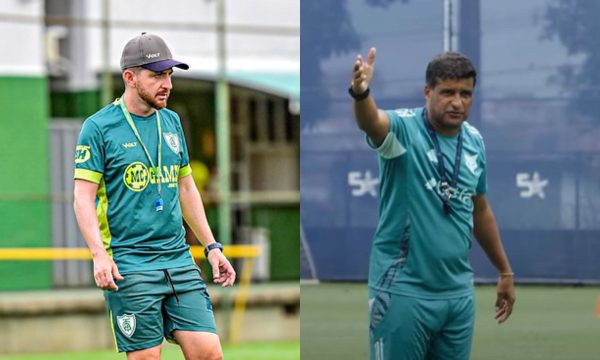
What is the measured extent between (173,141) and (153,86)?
240mm

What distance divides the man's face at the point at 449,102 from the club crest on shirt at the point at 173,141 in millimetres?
1004

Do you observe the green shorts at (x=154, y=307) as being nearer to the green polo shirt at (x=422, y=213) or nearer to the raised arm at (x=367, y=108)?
the green polo shirt at (x=422, y=213)

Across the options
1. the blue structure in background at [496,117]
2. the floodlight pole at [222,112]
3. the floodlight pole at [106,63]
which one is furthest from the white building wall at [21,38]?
the blue structure in background at [496,117]

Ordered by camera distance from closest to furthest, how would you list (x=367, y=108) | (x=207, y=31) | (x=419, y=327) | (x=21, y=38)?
(x=367, y=108), (x=419, y=327), (x=21, y=38), (x=207, y=31)

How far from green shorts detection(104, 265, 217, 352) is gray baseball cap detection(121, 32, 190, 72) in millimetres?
803

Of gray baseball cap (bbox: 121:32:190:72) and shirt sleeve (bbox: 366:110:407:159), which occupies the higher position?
gray baseball cap (bbox: 121:32:190:72)

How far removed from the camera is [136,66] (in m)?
6.22

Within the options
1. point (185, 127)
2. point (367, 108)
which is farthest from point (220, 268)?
point (185, 127)

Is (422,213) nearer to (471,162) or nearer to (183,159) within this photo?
(471,162)

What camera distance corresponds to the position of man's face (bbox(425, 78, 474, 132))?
19.6 feet

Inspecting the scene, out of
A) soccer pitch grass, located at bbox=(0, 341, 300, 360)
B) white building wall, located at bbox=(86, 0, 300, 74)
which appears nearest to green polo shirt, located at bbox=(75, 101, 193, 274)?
soccer pitch grass, located at bbox=(0, 341, 300, 360)

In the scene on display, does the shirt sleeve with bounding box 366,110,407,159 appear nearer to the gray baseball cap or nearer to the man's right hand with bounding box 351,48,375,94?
the man's right hand with bounding box 351,48,375,94

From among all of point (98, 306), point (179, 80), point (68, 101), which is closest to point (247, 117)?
point (179, 80)

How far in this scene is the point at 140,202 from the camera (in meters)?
6.16
